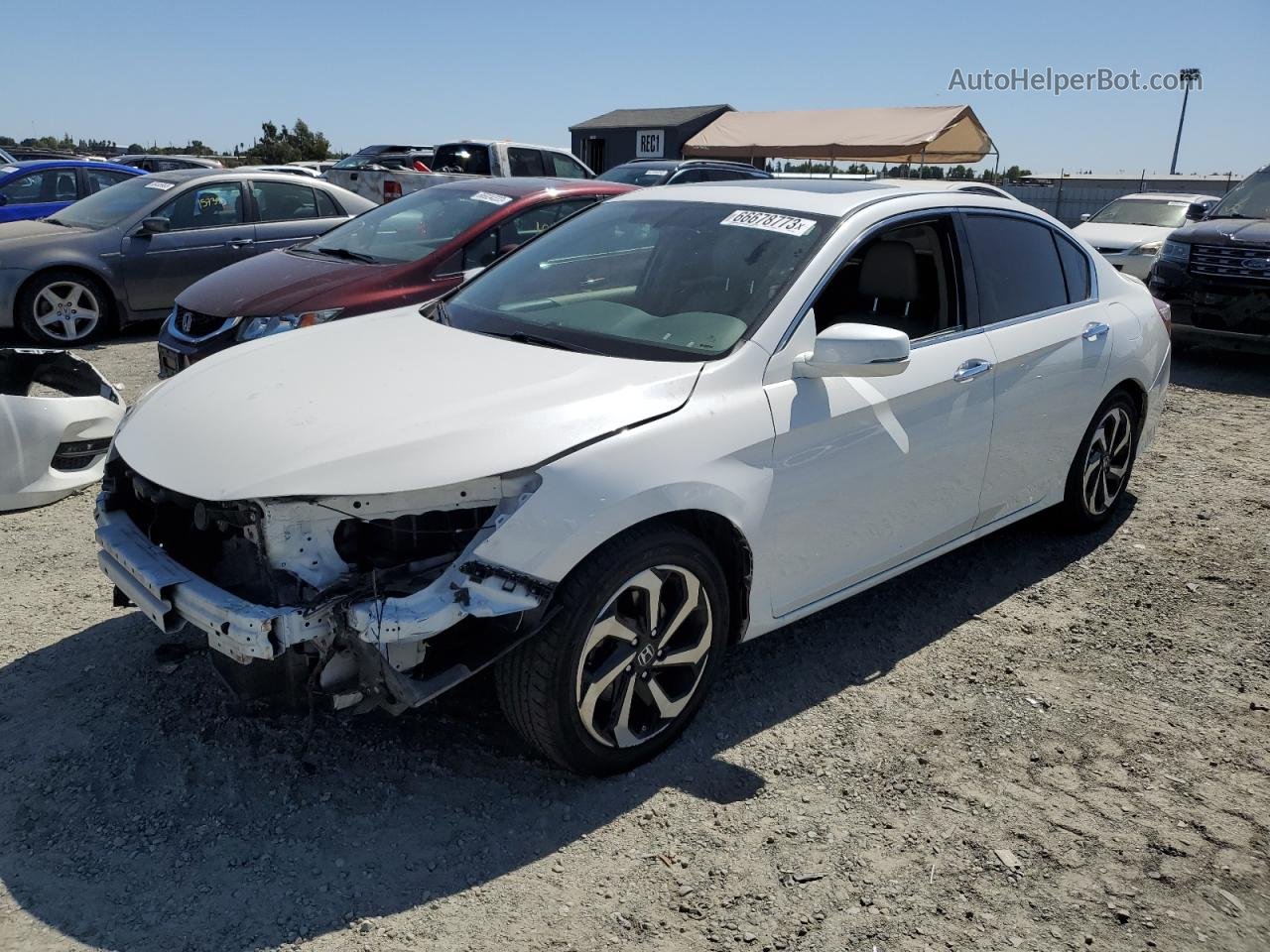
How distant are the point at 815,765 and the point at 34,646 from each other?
2.86m

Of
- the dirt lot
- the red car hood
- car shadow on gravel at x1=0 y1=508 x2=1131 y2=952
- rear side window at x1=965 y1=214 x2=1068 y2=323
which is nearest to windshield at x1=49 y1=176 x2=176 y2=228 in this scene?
the red car hood

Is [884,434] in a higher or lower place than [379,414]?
lower

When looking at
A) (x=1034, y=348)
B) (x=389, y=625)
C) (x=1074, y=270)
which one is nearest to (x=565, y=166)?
(x=1074, y=270)

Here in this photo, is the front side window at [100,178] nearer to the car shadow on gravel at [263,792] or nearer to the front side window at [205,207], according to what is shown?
the front side window at [205,207]

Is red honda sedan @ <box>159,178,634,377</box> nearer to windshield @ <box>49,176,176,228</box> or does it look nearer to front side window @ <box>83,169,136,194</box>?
windshield @ <box>49,176,176,228</box>

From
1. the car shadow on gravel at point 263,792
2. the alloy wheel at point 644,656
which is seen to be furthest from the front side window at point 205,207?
the alloy wheel at point 644,656

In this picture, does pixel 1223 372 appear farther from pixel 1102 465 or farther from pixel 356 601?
pixel 356 601

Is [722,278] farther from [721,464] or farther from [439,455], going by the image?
[439,455]

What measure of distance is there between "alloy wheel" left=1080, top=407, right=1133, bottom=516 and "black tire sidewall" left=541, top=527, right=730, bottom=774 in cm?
254

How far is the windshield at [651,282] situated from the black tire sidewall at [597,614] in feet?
2.15

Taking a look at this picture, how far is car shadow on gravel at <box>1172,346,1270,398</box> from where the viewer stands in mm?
8992

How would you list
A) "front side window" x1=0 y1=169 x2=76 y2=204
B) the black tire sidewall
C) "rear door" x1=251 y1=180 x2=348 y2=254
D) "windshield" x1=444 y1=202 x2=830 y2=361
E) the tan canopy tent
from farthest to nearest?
the tan canopy tent < "front side window" x1=0 y1=169 x2=76 y2=204 < "rear door" x1=251 y1=180 x2=348 y2=254 < "windshield" x1=444 y1=202 x2=830 y2=361 < the black tire sidewall

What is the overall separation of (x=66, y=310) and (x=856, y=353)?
27.1ft

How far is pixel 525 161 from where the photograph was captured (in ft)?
48.2
